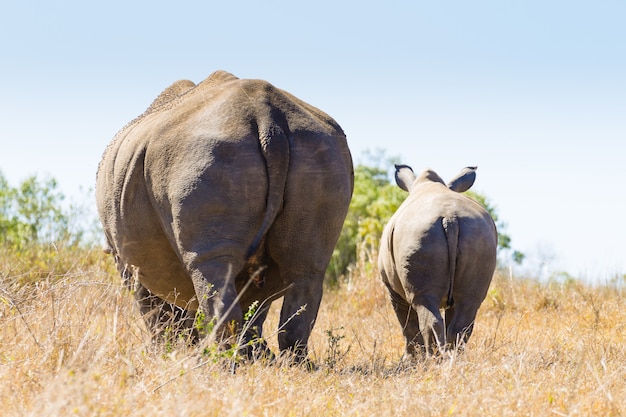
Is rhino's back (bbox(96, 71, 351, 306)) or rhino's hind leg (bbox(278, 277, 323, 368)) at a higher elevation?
rhino's back (bbox(96, 71, 351, 306))

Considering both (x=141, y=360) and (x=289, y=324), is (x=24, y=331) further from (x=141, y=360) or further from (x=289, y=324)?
(x=289, y=324)

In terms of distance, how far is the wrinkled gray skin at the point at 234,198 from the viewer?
226 inches

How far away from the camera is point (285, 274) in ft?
20.2

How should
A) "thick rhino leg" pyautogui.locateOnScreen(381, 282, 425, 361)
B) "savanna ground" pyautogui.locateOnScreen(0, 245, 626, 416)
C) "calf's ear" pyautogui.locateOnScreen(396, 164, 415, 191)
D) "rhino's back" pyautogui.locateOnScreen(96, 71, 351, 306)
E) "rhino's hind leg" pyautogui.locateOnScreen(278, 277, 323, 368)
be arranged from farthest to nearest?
"calf's ear" pyautogui.locateOnScreen(396, 164, 415, 191), "thick rhino leg" pyautogui.locateOnScreen(381, 282, 425, 361), "rhino's hind leg" pyautogui.locateOnScreen(278, 277, 323, 368), "rhino's back" pyautogui.locateOnScreen(96, 71, 351, 306), "savanna ground" pyautogui.locateOnScreen(0, 245, 626, 416)

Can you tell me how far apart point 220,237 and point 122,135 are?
1725 millimetres

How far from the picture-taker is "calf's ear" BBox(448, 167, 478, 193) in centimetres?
893

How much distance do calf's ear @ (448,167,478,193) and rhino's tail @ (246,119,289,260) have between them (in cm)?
344

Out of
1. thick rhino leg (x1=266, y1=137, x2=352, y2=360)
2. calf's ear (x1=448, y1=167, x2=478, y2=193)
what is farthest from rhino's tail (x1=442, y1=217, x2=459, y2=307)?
calf's ear (x1=448, y1=167, x2=478, y2=193)

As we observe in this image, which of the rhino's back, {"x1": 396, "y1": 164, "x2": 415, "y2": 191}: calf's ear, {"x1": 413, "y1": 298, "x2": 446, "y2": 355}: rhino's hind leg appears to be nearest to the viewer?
the rhino's back

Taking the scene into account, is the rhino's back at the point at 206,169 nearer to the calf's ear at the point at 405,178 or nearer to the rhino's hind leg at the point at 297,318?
the rhino's hind leg at the point at 297,318

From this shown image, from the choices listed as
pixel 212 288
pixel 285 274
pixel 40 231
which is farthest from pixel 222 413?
pixel 40 231

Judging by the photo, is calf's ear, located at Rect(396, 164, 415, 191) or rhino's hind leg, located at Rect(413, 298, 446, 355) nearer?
rhino's hind leg, located at Rect(413, 298, 446, 355)

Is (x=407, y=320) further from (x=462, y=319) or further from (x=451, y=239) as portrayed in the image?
(x=451, y=239)

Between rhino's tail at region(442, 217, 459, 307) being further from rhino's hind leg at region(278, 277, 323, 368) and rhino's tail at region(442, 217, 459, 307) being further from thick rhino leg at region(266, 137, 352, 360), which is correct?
rhino's hind leg at region(278, 277, 323, 368)
